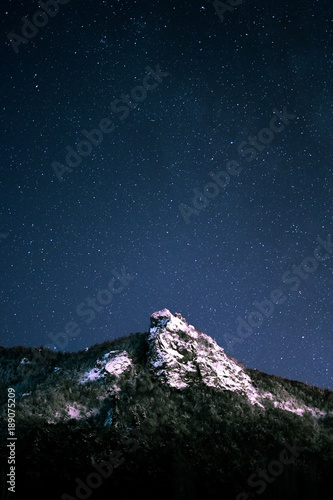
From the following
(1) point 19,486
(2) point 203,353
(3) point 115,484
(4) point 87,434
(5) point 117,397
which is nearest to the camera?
(1) point 19,486

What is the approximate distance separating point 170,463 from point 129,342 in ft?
37.2

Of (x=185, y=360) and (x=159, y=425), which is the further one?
(x=185, y=360)

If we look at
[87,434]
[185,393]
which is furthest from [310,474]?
[87,434]

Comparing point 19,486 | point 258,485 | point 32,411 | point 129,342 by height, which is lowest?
point 258,485

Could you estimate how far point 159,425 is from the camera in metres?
17.4

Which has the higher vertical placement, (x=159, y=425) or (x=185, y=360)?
(x=185, y=360)

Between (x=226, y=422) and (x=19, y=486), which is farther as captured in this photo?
(x=226, y=422)

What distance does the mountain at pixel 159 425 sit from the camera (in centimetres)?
1286

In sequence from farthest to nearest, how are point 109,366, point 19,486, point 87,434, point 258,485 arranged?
point 109,366 → point 87,434 → point 258,485 → point 19,486

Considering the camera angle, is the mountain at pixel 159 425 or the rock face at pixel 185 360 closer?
the mountain at pixel 159 425

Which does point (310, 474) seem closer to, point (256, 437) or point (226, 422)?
point (256, 437)

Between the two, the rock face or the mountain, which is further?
the rock face

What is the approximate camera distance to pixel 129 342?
982 inches

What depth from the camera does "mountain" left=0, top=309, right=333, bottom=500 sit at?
12.9 metres
